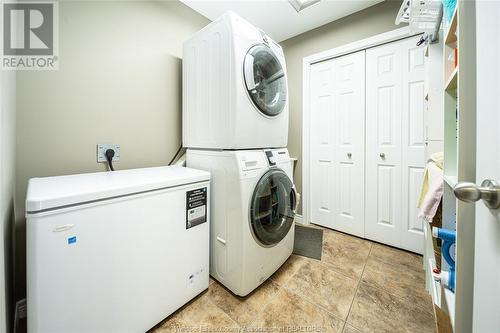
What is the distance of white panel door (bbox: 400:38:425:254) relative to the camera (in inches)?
68.2

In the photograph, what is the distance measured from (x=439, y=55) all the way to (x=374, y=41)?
898mm

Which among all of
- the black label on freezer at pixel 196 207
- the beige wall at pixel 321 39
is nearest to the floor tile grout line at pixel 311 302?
the black label on freezer at pixel 196 207

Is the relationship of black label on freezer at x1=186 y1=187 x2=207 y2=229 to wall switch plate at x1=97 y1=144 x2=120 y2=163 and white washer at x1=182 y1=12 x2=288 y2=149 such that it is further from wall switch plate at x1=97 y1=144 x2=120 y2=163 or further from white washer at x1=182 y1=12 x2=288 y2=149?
wall switch plate at x1=97 y1=144 x2=120 y2=163

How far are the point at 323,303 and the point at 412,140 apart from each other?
1.61 m

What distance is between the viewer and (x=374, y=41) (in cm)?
188

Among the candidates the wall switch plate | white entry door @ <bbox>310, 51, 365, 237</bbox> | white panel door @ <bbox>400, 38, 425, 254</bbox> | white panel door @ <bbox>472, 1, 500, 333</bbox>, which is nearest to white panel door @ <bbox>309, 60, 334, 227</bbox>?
white entry door @ <bbox>310, 51, 365, 237</bbox>

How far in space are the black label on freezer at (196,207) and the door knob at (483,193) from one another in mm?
1083

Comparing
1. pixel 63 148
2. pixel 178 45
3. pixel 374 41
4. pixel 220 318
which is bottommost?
pixel 220 318

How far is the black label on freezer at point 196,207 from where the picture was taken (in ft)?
3.72

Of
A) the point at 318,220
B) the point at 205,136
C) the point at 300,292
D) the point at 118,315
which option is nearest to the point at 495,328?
the point at 300,292

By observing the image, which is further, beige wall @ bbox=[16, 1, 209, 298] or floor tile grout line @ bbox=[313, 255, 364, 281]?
floor tile grout line @ bbox=[313, 255, 364, 281]

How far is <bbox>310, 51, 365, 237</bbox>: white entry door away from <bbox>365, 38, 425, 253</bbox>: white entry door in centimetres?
8

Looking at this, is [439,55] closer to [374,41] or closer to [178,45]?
[374,41]

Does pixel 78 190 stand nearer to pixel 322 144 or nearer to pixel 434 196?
pixel 434 196
